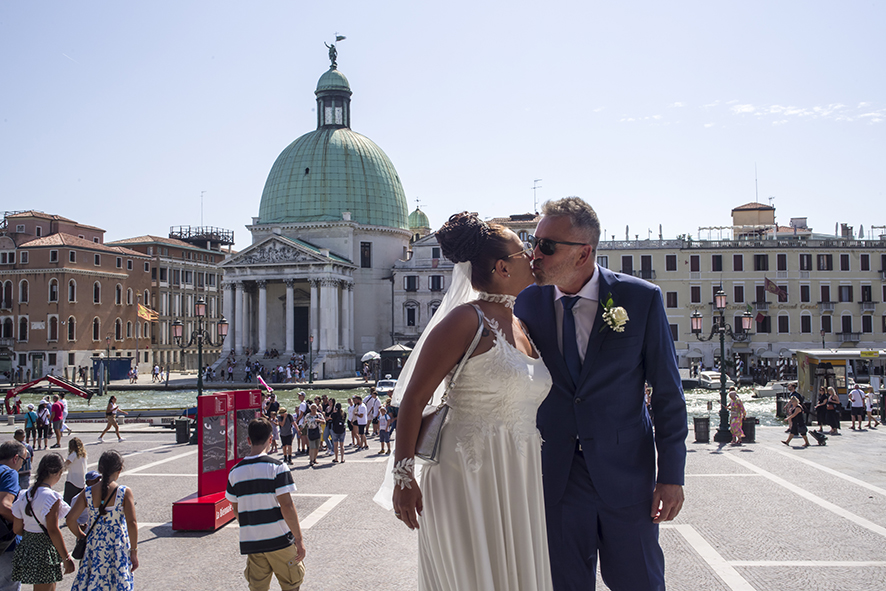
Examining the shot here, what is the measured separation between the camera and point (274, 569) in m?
6.09

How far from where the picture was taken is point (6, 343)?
64812mm

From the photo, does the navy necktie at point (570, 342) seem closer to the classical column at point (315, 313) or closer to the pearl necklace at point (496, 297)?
the pearl necklace at point (496, 297)

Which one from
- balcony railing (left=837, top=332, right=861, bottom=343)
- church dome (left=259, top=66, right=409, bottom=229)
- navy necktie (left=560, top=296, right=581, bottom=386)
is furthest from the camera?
church dome (left=259, top=66, right=409, bottom=229)

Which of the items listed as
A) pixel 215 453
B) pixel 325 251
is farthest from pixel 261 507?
pixel 325 251

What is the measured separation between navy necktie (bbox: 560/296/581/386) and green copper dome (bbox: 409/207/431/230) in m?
82.4

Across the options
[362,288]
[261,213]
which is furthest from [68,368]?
[362,288]

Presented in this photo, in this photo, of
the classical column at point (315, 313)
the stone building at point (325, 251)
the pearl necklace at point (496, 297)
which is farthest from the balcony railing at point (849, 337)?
the pearl necklace at point (496, 297)

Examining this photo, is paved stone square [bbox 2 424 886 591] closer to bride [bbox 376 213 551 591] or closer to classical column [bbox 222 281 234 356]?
bride [bbox 376 213 551 591]

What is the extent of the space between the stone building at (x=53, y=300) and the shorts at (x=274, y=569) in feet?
213

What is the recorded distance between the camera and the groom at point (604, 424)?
3.88 metres

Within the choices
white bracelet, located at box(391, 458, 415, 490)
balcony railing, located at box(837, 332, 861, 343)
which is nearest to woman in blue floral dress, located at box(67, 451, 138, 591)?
white bracelet, located at box(391, 458, 415, 490)

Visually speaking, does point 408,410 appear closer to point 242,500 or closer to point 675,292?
point 242,500

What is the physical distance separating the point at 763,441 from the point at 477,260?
19177 millimetres

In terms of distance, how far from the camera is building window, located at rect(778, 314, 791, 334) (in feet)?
184
